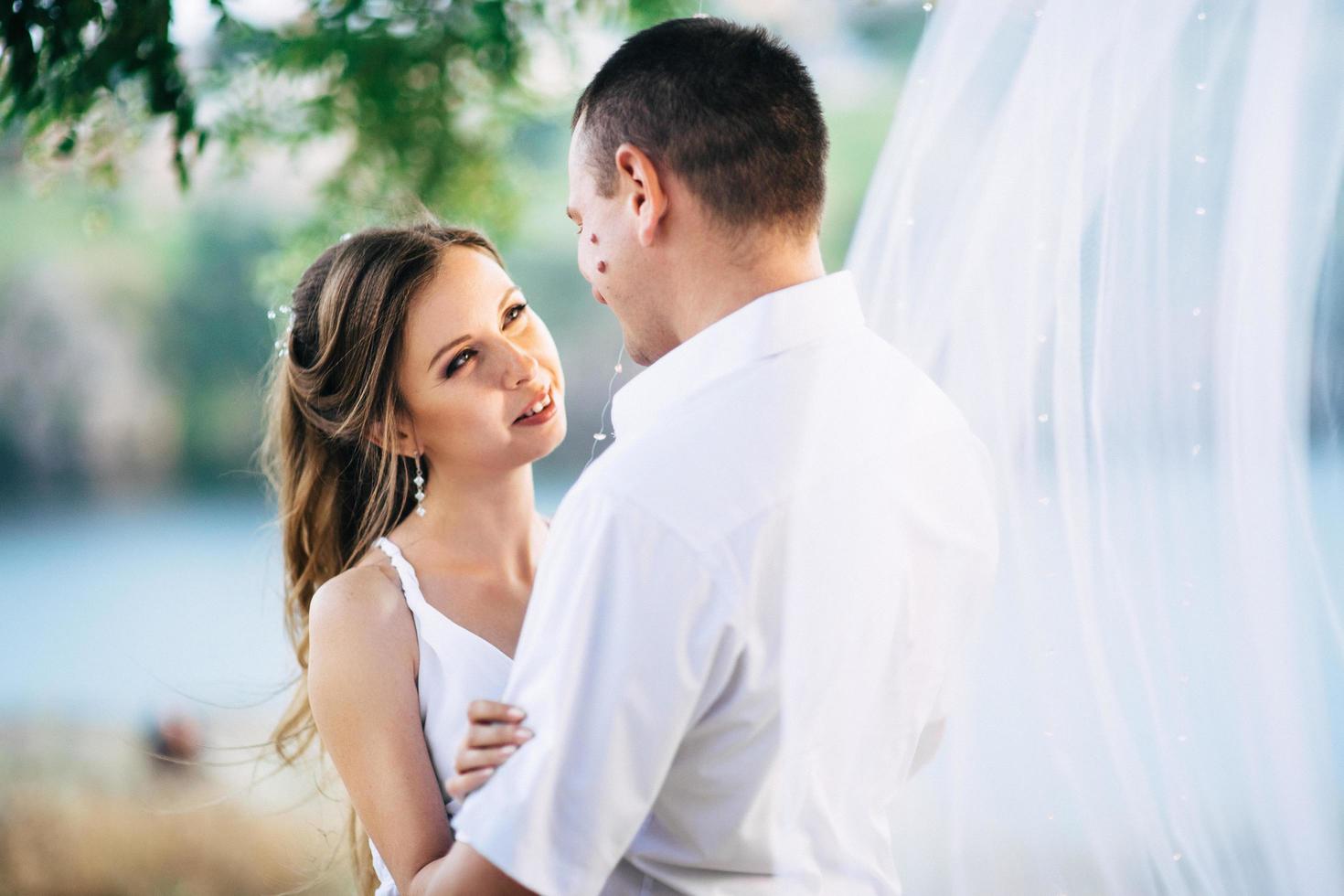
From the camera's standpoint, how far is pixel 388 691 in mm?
1568

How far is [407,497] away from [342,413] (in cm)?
17

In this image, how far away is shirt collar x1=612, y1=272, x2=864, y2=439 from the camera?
3.83 ft

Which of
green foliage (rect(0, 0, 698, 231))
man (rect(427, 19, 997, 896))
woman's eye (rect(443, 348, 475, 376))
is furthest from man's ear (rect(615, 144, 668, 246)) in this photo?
green foliage (rect(0, 0, 698, 231))

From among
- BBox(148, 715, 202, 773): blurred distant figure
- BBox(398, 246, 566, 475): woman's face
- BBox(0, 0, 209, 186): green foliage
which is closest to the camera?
BBox(398, 246, 566, 475): woman's face

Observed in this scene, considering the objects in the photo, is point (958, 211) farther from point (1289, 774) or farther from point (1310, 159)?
point (1289, 774)

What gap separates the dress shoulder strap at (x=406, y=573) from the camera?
1.66 m

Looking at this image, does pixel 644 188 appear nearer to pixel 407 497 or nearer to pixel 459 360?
pixel 459 360

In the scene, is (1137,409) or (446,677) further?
(446,677)

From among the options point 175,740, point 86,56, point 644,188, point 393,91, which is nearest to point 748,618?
point 644,188

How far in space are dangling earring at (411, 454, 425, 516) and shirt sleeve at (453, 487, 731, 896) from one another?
0.81 meters

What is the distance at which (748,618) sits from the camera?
1074 millimetres

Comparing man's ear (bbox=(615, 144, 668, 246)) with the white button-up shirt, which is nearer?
the white button-up shirt

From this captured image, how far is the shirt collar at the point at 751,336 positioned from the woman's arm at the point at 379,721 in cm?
59

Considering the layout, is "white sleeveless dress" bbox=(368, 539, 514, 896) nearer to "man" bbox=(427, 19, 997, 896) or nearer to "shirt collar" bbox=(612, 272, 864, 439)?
"man" bbox=(427, 19, 997, 896)
